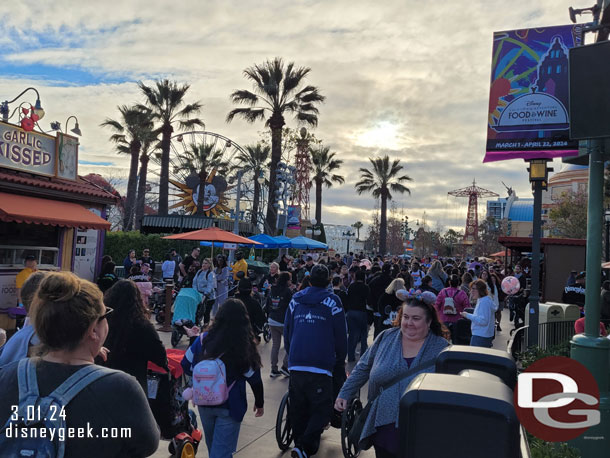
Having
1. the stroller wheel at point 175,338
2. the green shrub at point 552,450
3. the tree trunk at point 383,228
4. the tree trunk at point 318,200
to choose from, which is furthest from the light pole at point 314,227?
the green shrub at point 552,450

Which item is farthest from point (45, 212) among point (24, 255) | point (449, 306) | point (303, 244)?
point (303, 244)

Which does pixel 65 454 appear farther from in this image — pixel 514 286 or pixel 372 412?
pixel 514 286

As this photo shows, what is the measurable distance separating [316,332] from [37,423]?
10.7ft

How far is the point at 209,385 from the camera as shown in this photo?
161 inches

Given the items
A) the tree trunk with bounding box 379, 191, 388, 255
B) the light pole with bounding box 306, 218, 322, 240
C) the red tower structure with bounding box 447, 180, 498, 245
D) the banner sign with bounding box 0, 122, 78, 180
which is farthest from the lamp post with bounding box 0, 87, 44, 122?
the red tower structure with bounding box 447, 180, 498, 245

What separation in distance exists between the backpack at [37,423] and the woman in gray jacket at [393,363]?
6.90 ft

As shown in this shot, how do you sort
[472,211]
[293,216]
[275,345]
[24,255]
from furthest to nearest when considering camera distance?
[472,211], [293,216], [24,255], [275,345]

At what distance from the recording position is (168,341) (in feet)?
37.7

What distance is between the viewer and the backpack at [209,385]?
4086 mm

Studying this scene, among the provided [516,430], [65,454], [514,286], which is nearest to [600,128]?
[516,430]

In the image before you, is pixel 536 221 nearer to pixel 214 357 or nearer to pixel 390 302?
pixel 390 302

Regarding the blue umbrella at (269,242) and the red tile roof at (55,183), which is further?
the blue umbrella at (269,242)

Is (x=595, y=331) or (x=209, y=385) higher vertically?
(x=595, y=331)

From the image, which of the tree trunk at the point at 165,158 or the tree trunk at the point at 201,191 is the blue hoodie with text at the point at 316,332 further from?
the tree trunk at the point at 201,191
